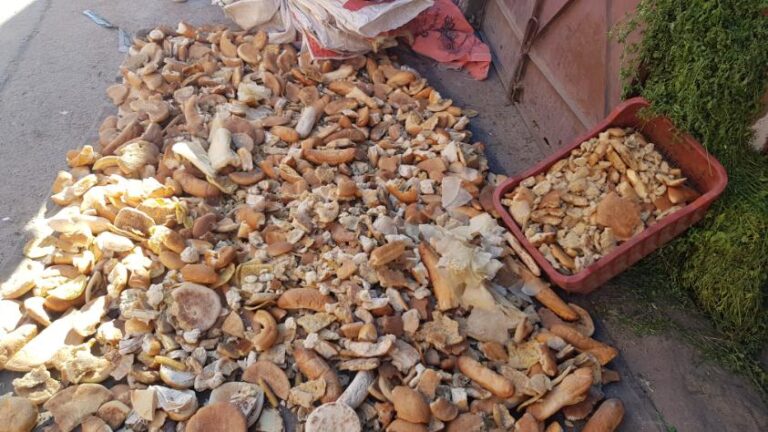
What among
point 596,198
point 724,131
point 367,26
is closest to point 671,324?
Answer: point 596,198

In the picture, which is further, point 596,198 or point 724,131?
point 596,198

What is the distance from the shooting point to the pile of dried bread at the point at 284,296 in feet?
6.09

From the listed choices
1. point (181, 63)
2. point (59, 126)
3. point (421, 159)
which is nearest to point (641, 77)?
point (421, 159)

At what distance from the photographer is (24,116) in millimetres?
3176

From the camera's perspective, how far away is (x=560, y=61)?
308 cm

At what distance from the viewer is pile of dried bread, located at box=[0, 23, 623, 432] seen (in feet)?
6.09

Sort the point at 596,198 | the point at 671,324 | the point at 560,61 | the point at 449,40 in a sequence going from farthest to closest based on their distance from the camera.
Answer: the point at 449,40 < the point at 560,61 < the point at 596,198 < the point at 671,324

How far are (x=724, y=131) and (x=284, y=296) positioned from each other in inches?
71.2

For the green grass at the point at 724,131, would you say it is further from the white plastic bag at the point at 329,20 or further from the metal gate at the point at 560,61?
the white plastic bag at the point at 329,20

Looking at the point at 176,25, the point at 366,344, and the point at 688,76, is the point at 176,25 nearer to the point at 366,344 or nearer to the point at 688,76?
the point at 366,344

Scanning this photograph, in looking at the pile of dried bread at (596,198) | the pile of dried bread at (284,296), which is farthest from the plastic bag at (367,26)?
the pile of dried bread at (596,198)

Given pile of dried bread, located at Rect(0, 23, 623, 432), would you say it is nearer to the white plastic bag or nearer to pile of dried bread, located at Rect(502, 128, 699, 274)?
pile of dried bread, located at Rect(502, 128, 699, 274)

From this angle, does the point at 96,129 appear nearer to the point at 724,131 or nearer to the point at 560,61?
the point at 560,61

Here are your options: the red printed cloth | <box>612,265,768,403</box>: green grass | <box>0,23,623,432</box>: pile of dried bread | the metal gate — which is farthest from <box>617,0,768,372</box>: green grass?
the red printed cloth
